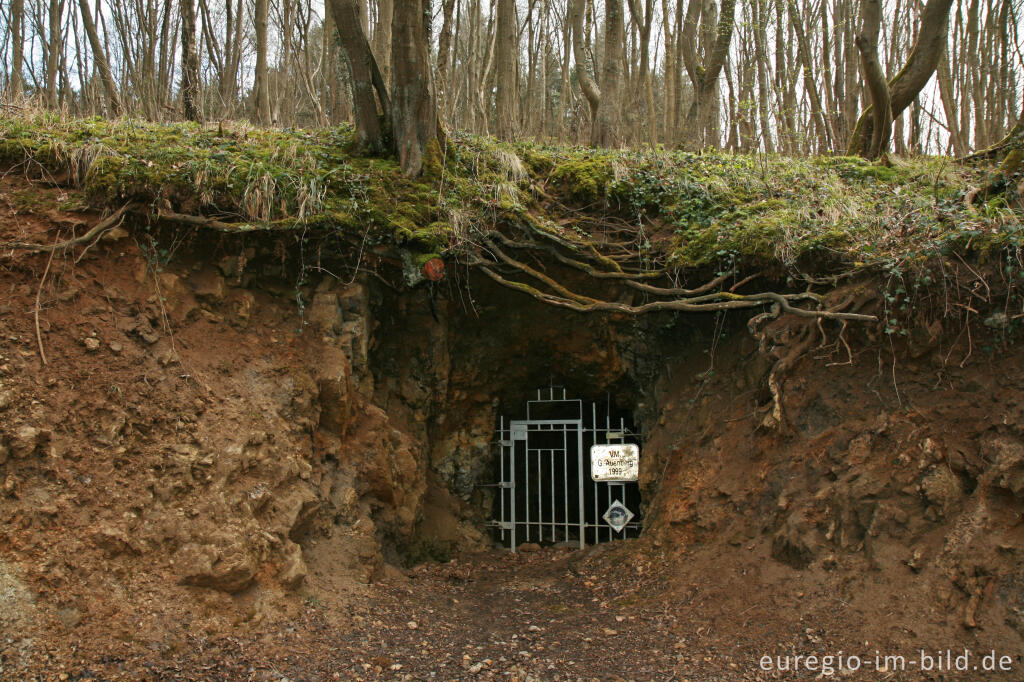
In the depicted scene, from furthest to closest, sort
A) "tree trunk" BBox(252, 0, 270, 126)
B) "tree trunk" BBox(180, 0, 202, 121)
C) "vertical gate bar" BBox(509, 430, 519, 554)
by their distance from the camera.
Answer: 1. "tree trunk" BBox(252, 0, 270, 126)
2. "tree trunk" BBox(180, 0, 202, 121)
3. "vertical gate bar" BBox(509, 430, 519, 554)

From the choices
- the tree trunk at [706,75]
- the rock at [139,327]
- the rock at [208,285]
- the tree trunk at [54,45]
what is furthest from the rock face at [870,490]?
the tree trunk at [54,45]

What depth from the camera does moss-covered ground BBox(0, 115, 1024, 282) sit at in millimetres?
5082

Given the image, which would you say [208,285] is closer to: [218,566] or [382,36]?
[218,566]

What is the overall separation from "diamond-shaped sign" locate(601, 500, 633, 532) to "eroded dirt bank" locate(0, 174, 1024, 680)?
674mm

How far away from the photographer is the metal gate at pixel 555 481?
738cm

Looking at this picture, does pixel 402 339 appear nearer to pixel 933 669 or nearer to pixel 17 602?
pixel 17 602

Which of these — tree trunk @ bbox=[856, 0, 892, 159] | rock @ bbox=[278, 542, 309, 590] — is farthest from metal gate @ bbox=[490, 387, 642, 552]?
tree trunk @ bbox=[856, 0, 892, 159]

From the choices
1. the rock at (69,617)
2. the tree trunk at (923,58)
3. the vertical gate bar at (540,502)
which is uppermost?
the tree trunk at (923,58)

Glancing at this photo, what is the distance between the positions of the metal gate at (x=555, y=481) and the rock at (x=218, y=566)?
3514 mm

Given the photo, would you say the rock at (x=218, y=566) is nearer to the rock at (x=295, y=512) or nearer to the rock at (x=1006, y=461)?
the rock at (x=295, y=512)

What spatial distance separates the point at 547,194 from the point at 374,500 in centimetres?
354

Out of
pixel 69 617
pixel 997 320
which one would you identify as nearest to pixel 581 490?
pixel 997 320

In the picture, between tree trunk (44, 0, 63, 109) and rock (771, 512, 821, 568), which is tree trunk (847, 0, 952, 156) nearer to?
rock (771, 512, 821, 568)

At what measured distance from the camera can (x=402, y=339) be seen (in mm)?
6488
